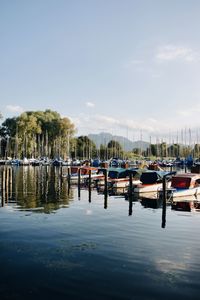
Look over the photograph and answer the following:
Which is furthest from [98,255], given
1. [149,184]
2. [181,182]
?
→ [149,184]

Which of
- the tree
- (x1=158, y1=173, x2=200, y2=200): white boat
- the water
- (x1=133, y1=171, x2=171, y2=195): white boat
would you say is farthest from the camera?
the tree

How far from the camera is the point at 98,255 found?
47.5 feet

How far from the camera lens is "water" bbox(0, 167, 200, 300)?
10.8 meters

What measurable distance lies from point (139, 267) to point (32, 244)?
18.4ft

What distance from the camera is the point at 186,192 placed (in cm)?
3516

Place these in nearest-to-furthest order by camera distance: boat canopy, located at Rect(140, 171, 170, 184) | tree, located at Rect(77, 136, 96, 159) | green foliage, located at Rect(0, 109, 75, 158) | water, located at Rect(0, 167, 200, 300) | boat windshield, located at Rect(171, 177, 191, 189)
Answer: water, located at Rect(0, 167, 200, 300) → boat windshield, located at Rect(171, 177, 191, 189) → boat canopy, located at Rect(140, 171, 170, 184) → green foliage, located at Rect(0, 109, 75, 158) → tree, located at Rect(77, 136, 96, 159)

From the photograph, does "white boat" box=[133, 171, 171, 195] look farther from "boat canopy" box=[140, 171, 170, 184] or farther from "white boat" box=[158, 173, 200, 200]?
"white boat" box=[158, 173, 200, 200]

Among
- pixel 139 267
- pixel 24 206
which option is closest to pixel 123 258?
pixel 139 267

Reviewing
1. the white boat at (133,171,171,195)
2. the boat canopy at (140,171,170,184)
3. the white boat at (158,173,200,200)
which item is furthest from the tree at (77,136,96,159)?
the white boat at (158,173,200,200)

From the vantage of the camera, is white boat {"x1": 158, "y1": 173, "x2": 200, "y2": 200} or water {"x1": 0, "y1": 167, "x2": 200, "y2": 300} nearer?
water {"x1": 0, "y1": 167, "x2": 200, "y2": 300}

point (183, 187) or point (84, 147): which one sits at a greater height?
point (84, 147)

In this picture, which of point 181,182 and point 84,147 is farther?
point 84,147

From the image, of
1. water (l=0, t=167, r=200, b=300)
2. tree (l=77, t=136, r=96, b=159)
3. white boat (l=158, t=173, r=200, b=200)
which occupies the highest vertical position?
tree (l=77, t=136, r=96, b=159)

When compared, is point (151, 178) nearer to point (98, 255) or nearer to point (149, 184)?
point (149, 184)
